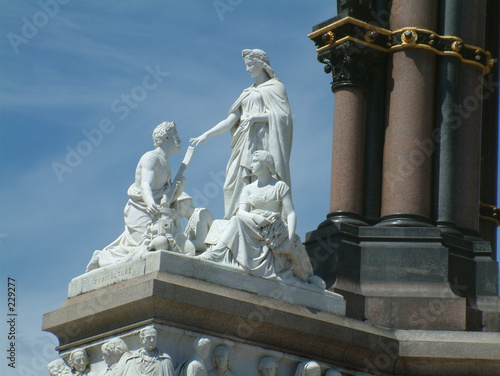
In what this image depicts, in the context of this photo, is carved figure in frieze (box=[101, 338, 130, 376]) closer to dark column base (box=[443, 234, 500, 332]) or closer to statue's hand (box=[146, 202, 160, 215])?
statue's hand (box=[146, 202, 160, 215])

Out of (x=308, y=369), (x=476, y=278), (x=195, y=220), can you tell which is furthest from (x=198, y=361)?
(x=476, y=278)

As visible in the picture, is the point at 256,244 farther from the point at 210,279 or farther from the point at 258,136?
the point at 258,136

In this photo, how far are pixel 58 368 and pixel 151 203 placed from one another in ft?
9.44

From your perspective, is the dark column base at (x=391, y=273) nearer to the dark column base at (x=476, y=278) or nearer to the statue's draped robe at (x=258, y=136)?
the dark column base at (x=476, y=278)

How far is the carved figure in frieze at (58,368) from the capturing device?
20719 mm

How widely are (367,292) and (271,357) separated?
3.03 metres

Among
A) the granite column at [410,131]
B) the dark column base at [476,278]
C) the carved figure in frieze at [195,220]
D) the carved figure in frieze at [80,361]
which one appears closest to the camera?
the carved figure in frieze at [80,361]

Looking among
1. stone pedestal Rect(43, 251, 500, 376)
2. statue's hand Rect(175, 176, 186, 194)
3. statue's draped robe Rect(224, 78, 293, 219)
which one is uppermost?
statue's draped robe Rect(224, 78, 293, 219)

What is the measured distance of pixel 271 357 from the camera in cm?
2042

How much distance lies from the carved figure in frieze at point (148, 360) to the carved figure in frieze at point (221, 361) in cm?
77

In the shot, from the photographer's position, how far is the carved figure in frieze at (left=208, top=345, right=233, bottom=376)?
64.7 ft

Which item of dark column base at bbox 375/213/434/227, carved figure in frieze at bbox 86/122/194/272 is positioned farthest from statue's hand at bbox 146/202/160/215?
dark column base at bbox 375/213/434/227

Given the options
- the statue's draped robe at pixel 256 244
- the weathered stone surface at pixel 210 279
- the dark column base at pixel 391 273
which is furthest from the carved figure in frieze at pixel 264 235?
the dark column base at pixel 391 273

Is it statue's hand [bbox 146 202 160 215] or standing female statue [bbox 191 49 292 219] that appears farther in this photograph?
standing female statue [bbox 191 49 292 219]
